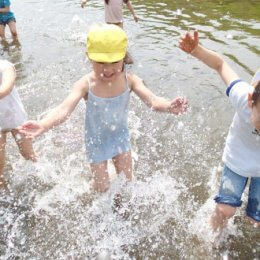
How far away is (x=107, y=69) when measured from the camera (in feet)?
10.7

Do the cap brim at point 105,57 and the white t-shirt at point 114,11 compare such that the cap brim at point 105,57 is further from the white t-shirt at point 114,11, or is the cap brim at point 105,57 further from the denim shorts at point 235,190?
the white t-shirt at point 114,11

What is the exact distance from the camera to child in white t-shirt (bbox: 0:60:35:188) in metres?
3.61

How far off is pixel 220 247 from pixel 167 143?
1.93 metres

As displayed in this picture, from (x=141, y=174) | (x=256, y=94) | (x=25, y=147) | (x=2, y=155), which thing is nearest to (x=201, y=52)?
(x=256, y=94)

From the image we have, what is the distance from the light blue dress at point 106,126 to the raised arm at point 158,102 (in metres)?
0.10

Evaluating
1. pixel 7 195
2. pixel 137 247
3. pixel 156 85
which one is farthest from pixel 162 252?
pixel 156 85

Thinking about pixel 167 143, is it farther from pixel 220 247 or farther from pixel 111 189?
pixel 220 247

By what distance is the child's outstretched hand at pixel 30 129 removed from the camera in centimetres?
286

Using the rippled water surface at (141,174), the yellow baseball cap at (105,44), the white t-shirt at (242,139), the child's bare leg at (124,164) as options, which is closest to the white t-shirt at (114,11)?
the rippled water surface at (141,174)

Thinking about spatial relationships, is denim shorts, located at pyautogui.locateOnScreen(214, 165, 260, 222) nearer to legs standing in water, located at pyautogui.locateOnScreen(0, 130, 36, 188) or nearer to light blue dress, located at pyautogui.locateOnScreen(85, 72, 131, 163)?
light blue dress, located at pyautogui.locateOnScreen(85, 72, 131, 163)

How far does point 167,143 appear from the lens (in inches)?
203

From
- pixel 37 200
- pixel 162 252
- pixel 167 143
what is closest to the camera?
pixel 162 252

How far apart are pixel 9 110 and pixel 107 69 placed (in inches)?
50.4

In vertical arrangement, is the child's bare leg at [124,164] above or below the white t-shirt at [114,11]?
above
